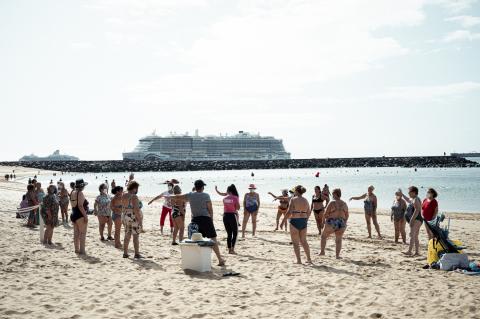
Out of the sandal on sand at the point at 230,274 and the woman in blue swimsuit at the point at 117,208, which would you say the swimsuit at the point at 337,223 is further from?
the woman in blue swimsuit at the point at 117,208

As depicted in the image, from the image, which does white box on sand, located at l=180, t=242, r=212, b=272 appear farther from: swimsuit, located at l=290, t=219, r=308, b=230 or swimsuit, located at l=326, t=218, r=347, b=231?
swimsuit, located at l=326, t=218, r=347, b=231

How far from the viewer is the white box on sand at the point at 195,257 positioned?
7.33 metres

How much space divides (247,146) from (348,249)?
391 ft

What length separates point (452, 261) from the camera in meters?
7.43

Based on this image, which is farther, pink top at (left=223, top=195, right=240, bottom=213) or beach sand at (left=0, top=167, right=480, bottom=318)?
pink top at (left=223, top=195, right=240, bottom=213)

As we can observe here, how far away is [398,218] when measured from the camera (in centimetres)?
1034

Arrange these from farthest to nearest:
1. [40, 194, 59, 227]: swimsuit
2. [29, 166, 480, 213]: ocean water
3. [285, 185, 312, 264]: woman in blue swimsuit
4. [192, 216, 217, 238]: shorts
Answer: [29, 166, 480, 213]: ocean water, [40, 194, 59, 227]: swimsuit, [285, 185, 312, 264]: woman in blue swimsuit, [192, 216, 217, 238]: shorts

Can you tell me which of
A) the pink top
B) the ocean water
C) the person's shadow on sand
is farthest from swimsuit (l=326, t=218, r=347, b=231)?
the ocean water

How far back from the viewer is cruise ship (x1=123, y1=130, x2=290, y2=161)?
4836 inches

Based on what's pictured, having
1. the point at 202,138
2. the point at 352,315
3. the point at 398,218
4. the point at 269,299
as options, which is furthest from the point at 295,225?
the point at 202,138

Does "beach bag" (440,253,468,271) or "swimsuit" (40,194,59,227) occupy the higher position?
"swimsuit" (40,194,59,227)

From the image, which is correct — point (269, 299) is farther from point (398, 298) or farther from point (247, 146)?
point (247, 146)

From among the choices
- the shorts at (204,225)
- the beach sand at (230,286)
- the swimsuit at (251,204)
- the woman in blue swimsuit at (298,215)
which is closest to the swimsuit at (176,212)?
the beach sand at (230,286)

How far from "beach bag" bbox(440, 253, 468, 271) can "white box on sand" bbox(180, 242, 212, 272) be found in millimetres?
3788
